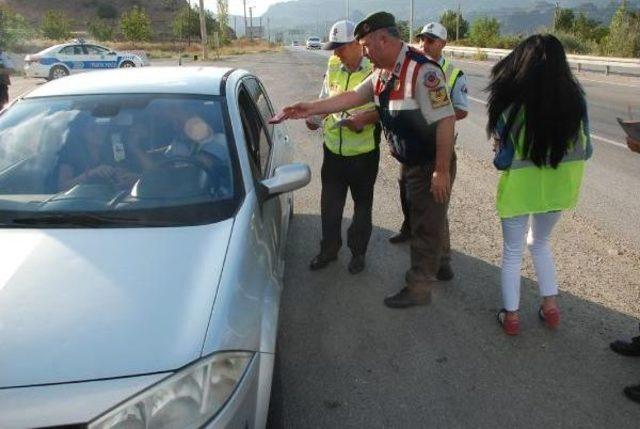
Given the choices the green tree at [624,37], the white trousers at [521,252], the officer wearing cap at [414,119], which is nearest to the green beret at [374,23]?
the officer wearing cap at [414,119]

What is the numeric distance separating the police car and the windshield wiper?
23.2 m

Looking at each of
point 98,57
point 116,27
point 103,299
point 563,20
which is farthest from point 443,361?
point 116,27

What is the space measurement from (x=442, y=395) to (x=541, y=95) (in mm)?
1628

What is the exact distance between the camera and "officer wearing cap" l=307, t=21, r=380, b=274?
3.80 meters

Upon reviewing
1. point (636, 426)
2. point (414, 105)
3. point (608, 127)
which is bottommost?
point (636, 426)

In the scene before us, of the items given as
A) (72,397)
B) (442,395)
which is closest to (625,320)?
(442,395)

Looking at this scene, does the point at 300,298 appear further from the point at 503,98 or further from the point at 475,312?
the point at 503,98

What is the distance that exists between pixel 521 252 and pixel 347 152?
139 centimetres

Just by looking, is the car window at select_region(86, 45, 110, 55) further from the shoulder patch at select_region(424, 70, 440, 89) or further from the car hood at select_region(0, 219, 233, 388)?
the car hood at select_region(0, 219, 233, 388)

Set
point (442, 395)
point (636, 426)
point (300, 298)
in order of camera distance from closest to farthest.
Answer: point (636, 426) < point (442, 395) < point (300, 298)

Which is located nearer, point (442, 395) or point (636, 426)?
point (636, 426)

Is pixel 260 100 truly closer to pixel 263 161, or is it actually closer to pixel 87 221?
pixel 263 161

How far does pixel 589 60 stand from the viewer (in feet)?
71.3

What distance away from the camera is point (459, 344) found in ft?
10.7
